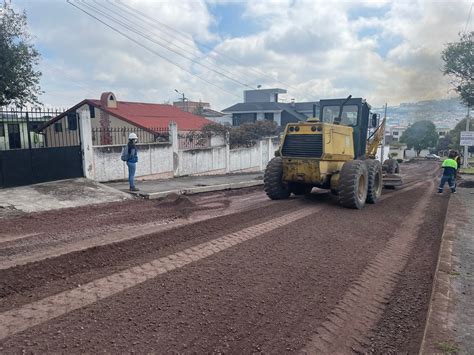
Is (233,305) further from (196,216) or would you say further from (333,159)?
(333,159)

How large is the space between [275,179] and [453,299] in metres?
6.34

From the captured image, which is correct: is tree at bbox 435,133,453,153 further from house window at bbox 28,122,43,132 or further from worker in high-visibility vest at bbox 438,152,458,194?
house window at bbox 28,122,43,132

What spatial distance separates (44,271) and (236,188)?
1001cm

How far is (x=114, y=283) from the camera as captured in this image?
15.1 ft

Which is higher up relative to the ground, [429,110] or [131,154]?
[429,110]

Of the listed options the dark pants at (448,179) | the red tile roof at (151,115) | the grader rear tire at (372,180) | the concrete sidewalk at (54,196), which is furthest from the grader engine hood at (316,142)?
the red tile roof at (151,115)

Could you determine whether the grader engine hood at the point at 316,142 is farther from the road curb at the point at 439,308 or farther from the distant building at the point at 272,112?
the distant building at the point at 272,112

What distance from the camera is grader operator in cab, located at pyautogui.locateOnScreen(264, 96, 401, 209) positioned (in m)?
9.50

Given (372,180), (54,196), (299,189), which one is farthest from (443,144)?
(54,196)

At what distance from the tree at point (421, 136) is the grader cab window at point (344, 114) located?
56.1m

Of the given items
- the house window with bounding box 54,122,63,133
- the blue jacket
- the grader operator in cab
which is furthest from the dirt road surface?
the house window with bounding box 54,122,63,133

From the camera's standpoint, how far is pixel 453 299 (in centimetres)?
434

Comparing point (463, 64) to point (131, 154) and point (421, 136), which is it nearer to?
point (131, 154)

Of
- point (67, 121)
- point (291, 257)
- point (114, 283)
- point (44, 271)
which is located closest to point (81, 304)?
point (114, 283)
